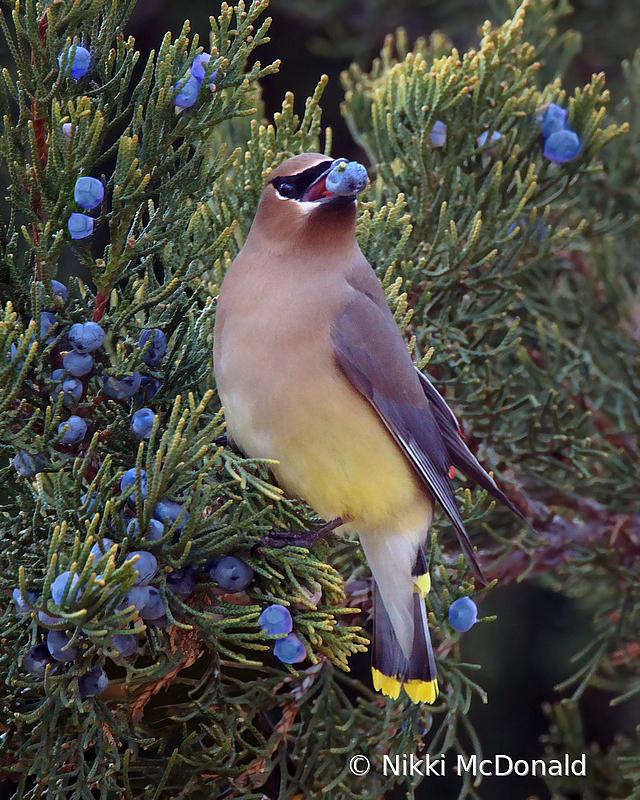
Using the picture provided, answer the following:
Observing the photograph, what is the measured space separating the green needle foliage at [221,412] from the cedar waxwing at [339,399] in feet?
0.20

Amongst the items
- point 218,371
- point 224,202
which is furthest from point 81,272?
point 218,371

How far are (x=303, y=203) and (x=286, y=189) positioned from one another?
0.16ft

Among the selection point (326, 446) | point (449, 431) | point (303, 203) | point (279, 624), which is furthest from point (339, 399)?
point (279, 624)

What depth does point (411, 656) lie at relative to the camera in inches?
72.3

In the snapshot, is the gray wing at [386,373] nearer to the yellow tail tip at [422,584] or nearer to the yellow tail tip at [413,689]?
the yellow tail tip at [422,584]

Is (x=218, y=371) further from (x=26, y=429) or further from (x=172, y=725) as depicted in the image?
(x=172, y=725)

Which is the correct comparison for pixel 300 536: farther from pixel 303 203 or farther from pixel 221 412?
pixel 303 203

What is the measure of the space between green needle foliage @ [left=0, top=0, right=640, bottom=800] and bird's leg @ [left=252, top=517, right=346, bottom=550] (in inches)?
1.2

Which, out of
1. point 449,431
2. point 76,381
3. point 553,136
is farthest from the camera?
point 553,136

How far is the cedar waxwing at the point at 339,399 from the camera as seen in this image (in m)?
1.76

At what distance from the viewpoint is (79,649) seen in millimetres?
1376

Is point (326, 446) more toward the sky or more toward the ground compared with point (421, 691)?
more toward the sky

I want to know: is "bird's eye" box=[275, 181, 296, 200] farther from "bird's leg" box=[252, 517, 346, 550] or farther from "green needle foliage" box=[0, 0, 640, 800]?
"bird's leg" box=[252, 517, 346, 550]

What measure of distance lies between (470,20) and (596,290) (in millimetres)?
1302
